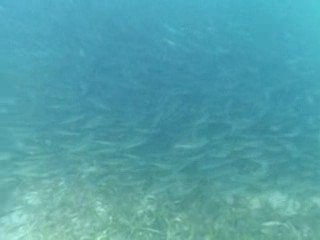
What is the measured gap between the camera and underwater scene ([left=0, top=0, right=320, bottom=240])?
5098 mm

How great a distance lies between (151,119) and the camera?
636 centimetres

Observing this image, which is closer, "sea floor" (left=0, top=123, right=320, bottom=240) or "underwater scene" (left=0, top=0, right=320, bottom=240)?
Result: "sea floor" (left=0, top=123, right=320, bottom=240)

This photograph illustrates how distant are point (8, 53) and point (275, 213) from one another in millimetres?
5219

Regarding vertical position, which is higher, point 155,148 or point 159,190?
point 159,190

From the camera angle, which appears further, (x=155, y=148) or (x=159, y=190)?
(x=155, y=148)

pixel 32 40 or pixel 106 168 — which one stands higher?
pixel 106 168

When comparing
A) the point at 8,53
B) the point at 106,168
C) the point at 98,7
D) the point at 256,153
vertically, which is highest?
the point at 256,153

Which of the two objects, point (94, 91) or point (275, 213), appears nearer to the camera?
point (275, 213)

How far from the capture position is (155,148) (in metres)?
5.89

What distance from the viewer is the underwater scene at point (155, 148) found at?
5.10 m

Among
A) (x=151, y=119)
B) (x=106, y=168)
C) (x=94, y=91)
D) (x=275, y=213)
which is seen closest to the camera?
(x=275, y=213)

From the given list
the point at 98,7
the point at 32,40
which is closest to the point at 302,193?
the point at 32,40

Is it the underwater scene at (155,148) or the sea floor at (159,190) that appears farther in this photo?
the underwater scene at (155,148)

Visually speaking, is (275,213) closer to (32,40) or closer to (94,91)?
(94,91)
